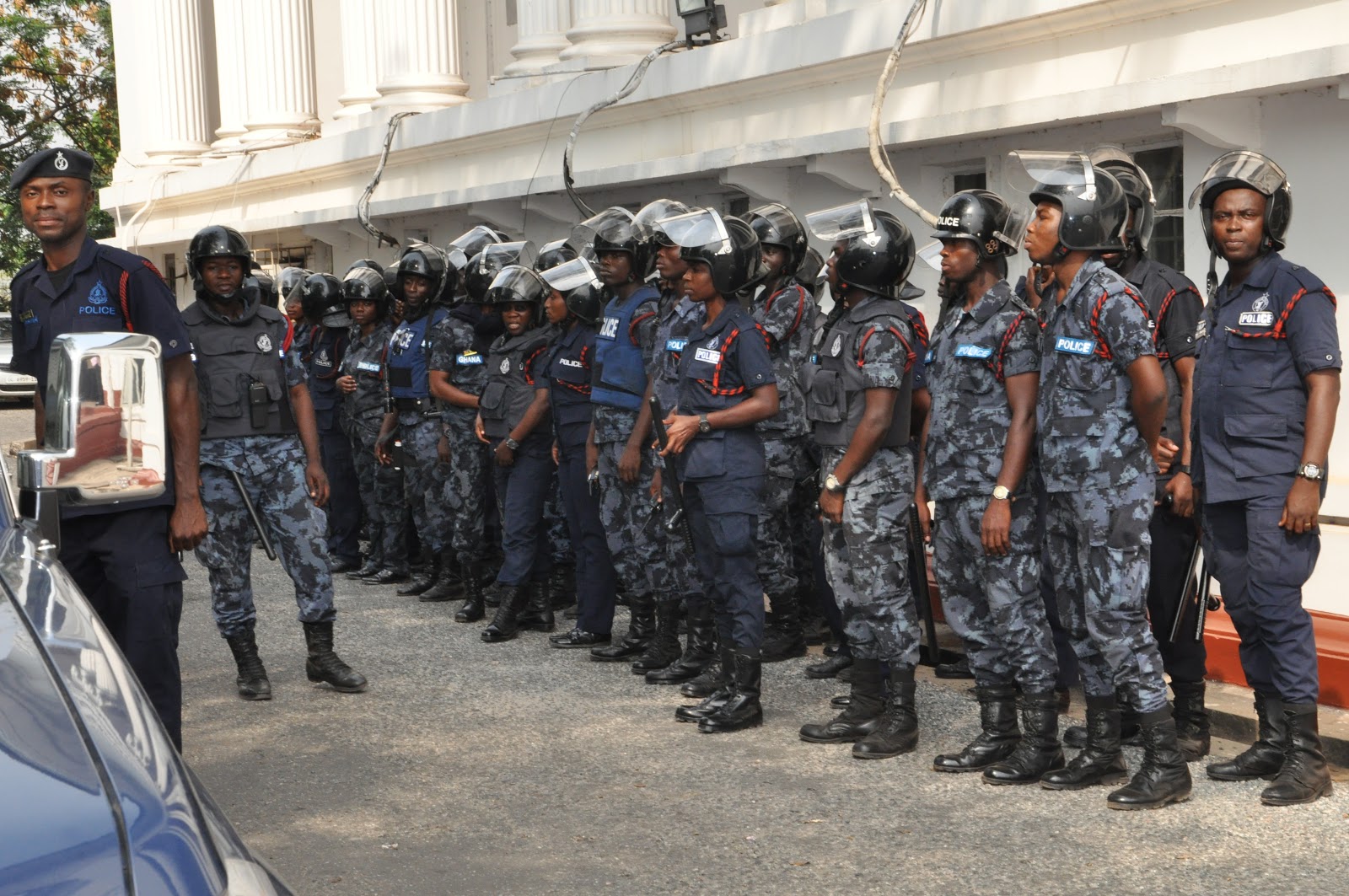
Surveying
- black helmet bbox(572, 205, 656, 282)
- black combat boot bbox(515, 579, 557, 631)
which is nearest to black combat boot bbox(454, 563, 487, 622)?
black combat boot bbox(515, 579, 557, 631)

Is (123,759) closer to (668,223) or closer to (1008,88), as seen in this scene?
(668,223)

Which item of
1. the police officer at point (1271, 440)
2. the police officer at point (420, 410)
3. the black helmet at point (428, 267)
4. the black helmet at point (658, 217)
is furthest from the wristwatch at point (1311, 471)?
the black helmet at point (428, 267)

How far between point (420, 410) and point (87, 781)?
7.64 m

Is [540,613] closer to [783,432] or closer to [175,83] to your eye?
[783,432]

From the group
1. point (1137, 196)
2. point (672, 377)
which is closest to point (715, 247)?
point (672, 377)

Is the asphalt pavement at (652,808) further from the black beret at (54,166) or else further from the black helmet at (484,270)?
the black helmet at (484,270)

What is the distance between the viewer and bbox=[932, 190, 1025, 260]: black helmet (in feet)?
18.6

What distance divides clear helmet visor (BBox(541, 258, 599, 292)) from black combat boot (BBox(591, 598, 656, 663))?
1577 mm

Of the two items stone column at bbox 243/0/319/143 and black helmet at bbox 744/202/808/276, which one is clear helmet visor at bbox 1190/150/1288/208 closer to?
black helmet at bbox 744/202/808/276

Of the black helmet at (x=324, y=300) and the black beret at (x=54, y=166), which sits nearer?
the black beret at (x=54, y=166)

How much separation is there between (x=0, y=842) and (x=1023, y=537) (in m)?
4.27

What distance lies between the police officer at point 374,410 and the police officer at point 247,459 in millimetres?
2786

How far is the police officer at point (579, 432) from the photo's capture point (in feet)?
25.9

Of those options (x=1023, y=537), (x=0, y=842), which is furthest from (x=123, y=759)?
(x=1023, y=537)
